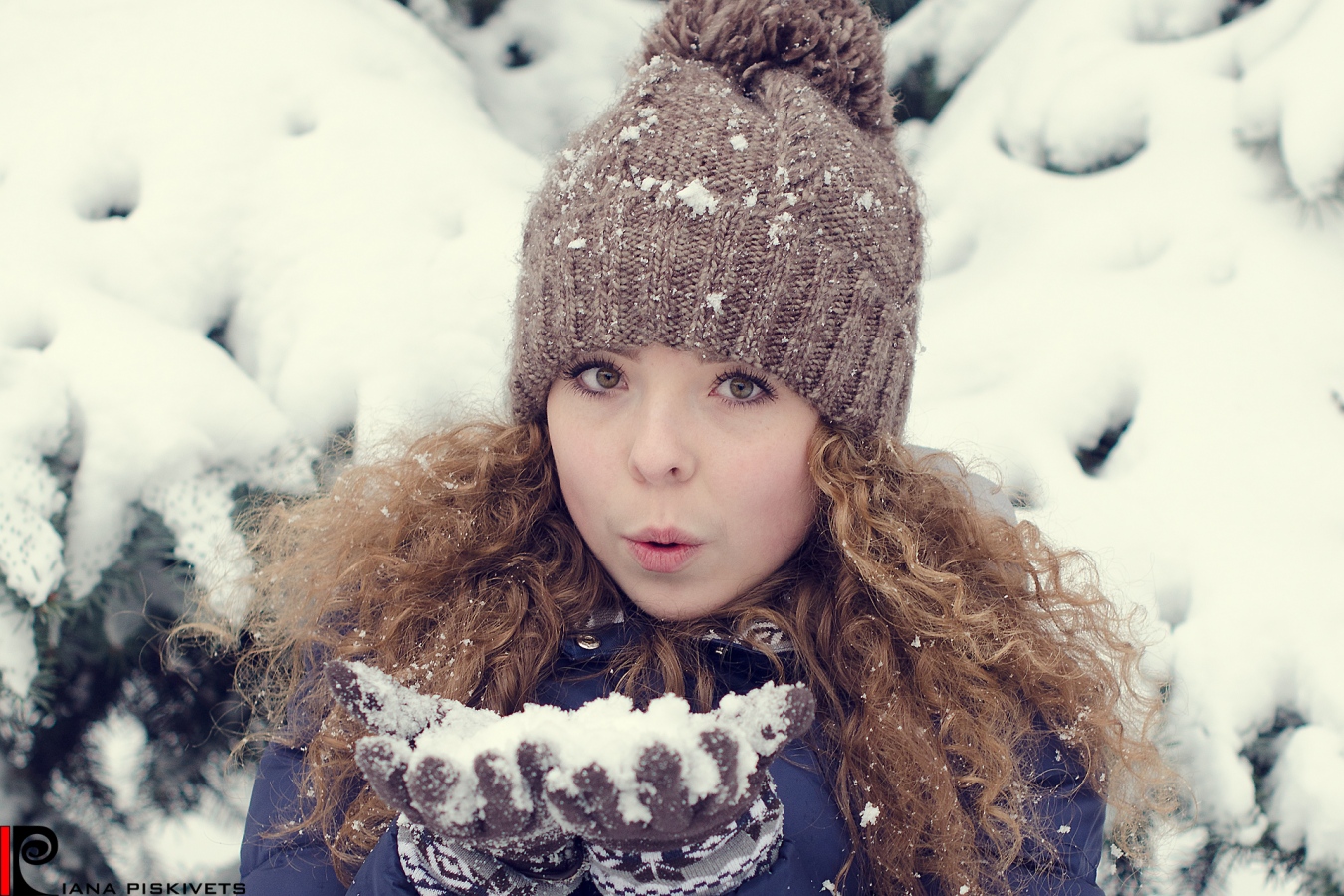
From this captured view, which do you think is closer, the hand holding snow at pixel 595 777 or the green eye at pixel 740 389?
the hand holding snow at pixel 595 777

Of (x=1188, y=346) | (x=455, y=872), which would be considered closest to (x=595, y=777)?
(x=455, y=872)

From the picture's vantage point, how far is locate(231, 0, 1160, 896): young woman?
2.98 ft

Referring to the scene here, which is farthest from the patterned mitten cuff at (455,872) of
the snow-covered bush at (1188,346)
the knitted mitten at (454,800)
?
the snow-covered bush at (1188,346)

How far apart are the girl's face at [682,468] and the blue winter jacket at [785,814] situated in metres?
0.11

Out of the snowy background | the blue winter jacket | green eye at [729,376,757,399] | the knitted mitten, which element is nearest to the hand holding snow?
the knitted mitten

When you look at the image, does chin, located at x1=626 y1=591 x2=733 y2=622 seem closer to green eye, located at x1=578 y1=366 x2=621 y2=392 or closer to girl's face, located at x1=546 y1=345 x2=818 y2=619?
girl's face, located at x1=546 y1=345 x2=818 y2=619

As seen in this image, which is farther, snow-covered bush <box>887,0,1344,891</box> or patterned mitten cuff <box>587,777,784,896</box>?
snow-covered bush <box>887,0,1344,891</box>

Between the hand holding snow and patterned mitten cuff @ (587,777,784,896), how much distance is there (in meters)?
0.06

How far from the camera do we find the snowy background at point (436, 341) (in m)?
1.12

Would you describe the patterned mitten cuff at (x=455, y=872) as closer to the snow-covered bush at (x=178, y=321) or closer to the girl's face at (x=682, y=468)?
the girl's face at (x=682, y=468)

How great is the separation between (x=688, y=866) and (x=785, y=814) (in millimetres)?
224

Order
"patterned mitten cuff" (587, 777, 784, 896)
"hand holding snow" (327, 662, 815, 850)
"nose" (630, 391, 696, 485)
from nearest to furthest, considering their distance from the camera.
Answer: "hand holding snow" (327, 662, 815, 850), "patterned mitten cuff" (587, 777, 784, 896), "nose" (630, 391, 696, 485)

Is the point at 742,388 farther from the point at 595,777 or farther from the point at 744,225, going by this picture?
the point at 595,777

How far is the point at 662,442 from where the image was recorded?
2.96 ft
